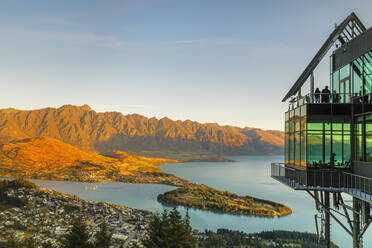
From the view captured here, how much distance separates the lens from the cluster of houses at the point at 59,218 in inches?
3511

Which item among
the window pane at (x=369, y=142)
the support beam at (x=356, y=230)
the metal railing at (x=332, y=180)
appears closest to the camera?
the metal railing at (x=332, y=180)

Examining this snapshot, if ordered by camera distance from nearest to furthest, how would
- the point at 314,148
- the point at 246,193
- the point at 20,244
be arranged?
the point at 314,148 < the point at 20,244 < the point at 246,193

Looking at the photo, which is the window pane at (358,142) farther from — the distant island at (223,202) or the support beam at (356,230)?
the distant island at (223,202)

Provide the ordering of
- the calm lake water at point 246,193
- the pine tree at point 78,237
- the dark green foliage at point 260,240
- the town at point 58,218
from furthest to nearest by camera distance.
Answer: the calm lake water at point 246,193, the town at point 58,218, the dark green foliage at point 260,240, the pine tree at point 78,237

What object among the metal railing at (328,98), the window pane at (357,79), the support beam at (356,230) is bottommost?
the support beam at (356,230)

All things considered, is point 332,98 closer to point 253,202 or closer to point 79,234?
point 79,234

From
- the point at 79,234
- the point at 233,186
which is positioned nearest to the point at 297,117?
the point at 79,234

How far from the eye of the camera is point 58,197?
140125 mm

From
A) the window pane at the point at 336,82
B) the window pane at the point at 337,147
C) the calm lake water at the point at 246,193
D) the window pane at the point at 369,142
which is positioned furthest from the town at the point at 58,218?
the window pane at the point at 369,142

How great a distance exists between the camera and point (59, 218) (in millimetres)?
109125

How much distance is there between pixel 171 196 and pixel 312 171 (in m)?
139

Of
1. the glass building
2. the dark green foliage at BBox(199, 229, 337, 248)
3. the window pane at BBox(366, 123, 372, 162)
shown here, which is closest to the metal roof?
the glass building

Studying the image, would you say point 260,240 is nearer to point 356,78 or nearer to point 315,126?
point 356,78

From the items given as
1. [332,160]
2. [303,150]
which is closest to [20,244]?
[303,150]
